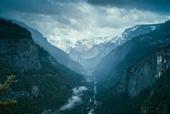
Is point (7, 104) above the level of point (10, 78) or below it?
below

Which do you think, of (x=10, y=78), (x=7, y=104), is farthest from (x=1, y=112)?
(x=10, y=78)

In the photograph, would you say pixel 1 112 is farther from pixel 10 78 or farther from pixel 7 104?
pixel 10 78

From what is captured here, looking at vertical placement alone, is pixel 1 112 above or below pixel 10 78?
below
